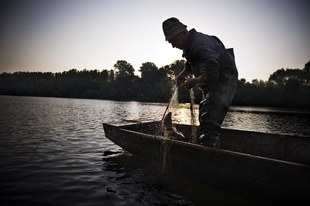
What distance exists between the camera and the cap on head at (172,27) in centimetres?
306

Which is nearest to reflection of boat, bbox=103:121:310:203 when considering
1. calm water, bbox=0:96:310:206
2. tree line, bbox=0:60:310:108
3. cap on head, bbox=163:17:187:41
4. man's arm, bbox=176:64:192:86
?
calm water, bbox=0:96:310:206

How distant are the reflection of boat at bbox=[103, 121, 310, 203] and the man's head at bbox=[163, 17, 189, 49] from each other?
6.35 ft

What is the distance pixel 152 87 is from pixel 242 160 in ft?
267

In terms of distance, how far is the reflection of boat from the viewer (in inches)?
89.4

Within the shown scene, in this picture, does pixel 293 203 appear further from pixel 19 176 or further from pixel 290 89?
pixel 290 89

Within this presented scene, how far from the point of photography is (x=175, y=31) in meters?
3.06

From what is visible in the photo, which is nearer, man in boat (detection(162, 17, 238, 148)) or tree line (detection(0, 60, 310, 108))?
man in boat (detection(162, 17, 238, 148))

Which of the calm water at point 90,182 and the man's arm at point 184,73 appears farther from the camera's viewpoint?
the man's arm at point 184,73

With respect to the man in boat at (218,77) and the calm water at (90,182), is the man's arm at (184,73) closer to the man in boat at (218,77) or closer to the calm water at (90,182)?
the man in boat at (218,77)

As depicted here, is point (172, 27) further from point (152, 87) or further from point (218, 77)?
point (152, 87)

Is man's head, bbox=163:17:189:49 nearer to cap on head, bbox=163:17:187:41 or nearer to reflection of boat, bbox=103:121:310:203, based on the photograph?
cap on head, bbox=163:17:187:41

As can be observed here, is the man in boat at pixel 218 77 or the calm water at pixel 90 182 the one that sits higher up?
the man in boat at pixel 218 77

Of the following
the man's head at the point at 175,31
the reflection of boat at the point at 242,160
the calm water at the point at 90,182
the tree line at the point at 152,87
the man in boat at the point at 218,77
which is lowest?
the calm water at the point at 90,182

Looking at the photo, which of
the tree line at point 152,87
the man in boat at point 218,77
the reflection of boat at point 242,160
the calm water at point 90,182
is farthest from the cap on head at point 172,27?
the tree line at point 152,87
